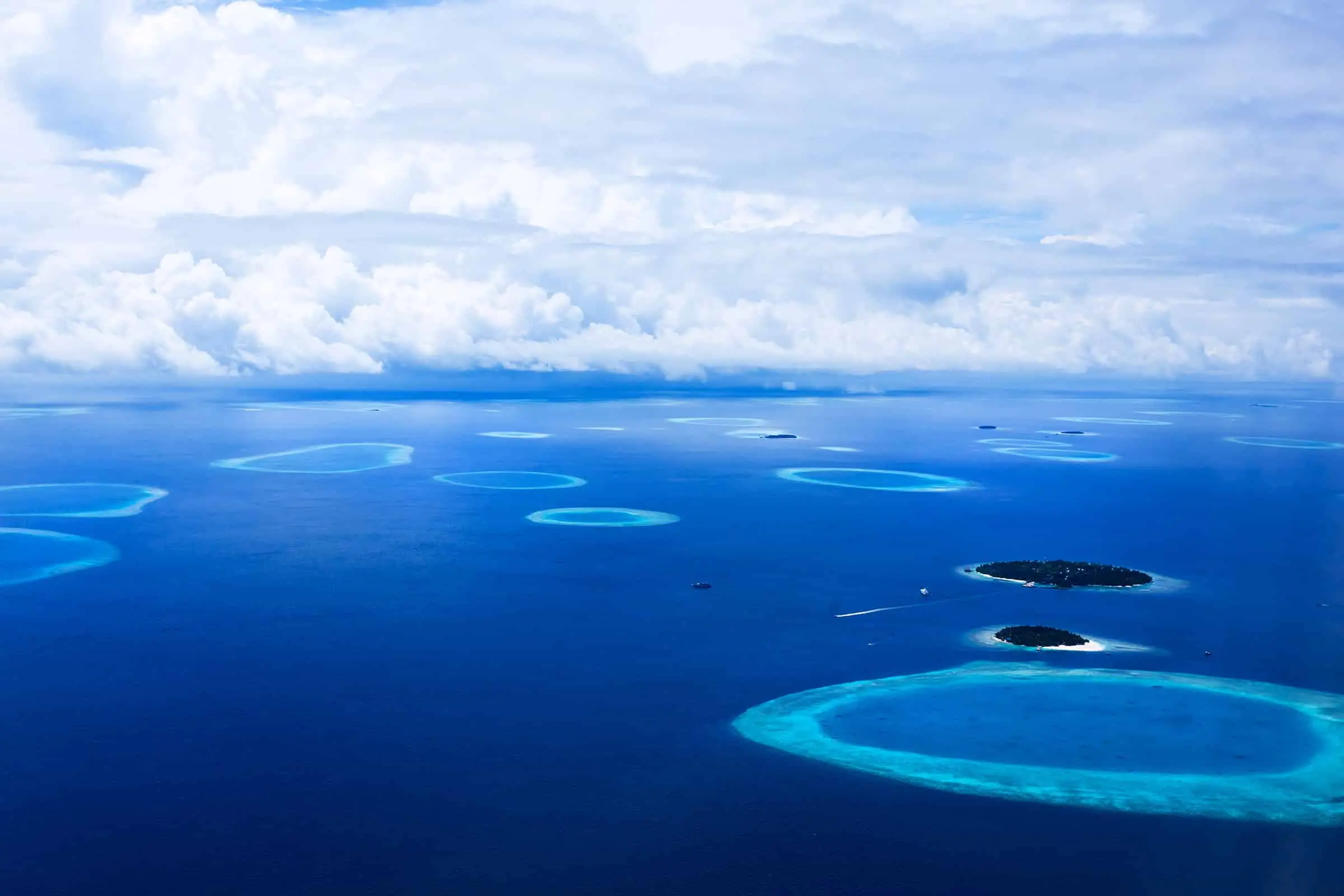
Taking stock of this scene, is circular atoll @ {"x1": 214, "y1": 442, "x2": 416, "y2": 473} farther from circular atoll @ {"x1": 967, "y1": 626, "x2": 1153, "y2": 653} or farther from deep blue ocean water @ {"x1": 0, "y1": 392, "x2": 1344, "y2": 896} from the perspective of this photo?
circular atoll @ {"x1": 967, "y1": 626, "x2": 1153, "y2": 653}

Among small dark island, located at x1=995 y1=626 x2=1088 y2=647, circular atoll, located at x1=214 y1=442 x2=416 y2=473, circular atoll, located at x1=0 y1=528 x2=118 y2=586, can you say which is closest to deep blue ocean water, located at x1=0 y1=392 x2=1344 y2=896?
small dark island, located at x1=995 y1=626 x2=1088 y2=647

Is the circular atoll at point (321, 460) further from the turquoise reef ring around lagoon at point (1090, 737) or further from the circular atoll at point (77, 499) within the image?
the turquoise reef ring around lagoon at point (1090, 737)

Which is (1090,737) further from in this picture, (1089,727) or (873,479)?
(873,479)

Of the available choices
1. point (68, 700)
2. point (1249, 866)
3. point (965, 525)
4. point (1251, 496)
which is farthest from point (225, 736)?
point (1251, 496)

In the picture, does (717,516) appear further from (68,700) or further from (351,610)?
(68,700)

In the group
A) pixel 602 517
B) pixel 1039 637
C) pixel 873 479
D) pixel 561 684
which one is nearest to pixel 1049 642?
pixel 1039 637

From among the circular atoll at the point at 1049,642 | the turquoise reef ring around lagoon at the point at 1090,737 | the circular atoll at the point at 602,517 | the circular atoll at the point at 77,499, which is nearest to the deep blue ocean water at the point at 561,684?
the circular atoll at the point at 1049,642
